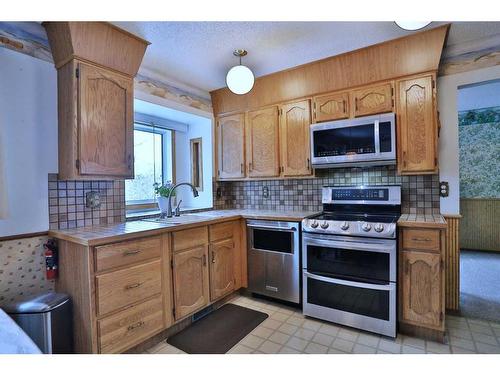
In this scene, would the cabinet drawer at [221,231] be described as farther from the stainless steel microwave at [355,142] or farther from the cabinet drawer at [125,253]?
the stainless steel microwave at [355,142]

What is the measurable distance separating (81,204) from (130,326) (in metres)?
0.97

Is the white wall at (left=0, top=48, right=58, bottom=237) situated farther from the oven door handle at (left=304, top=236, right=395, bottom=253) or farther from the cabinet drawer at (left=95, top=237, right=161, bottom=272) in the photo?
the oven door handle at (left=304, top=236, right=395, bottom=253)

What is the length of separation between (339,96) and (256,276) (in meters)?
1.87

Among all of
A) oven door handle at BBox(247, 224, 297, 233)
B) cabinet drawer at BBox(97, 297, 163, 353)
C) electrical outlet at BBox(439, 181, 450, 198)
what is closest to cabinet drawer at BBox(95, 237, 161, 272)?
cabinet drawer at BBox(97, 297, 163, 353)

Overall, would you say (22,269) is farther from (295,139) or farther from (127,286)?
(295,139)

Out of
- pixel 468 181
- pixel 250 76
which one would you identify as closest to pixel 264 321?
pixel 250 76

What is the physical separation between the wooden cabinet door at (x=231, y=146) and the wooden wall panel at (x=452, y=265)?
2.00 meters

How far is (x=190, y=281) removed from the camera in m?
2.17

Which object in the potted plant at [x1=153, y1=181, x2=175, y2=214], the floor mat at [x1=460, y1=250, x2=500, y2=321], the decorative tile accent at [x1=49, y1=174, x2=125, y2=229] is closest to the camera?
the decorative tile accent at [x1=49, y1=174, x2=125, y2=229]

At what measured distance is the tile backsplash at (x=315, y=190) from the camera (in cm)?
236

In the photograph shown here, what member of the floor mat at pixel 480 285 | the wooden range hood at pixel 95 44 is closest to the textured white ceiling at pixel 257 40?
the wooden range hood at pixel 95 44

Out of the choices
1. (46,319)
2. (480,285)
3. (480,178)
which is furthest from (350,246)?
(480,178)

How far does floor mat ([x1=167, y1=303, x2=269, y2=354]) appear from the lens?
1890 millimetres
